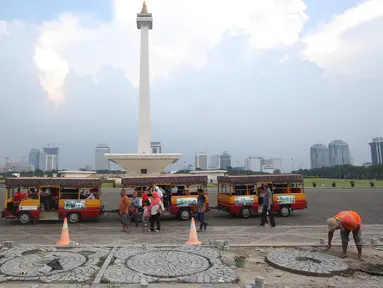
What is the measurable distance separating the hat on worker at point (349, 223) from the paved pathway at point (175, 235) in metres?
1.72

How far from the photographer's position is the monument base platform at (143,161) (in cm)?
3369

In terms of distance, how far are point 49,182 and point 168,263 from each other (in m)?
8.55

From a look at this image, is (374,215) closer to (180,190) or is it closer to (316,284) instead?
(180,190)

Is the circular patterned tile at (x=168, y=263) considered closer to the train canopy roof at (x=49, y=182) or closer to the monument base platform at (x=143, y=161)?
the train canopy roof at (x=49, y=182)

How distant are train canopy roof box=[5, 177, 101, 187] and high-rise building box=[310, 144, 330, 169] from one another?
134102 millimetres

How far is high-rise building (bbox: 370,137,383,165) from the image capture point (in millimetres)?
108188

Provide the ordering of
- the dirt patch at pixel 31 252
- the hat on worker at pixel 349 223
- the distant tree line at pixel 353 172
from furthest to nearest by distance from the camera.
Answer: the distant tree line at pixel 353 172
the dirt patch at pixel 31 252
the hat on worker at pixel 349 223

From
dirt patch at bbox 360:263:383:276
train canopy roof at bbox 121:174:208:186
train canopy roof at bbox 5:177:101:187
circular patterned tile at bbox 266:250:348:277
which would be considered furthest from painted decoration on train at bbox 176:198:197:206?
dirt patch at bbox 360:263:383:276

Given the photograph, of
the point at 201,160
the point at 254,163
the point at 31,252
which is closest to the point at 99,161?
the point at 201,160

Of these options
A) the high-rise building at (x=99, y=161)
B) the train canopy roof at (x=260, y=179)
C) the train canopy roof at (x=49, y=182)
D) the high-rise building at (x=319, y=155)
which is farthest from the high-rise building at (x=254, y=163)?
the train canopy roof at (x=49, y=182)

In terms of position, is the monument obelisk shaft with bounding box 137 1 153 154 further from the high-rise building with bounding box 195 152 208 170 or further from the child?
Answer: the high-rise building with bounding box 195 152 208 170

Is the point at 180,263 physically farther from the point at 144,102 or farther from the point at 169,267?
the point at 144,102

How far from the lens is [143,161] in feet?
112

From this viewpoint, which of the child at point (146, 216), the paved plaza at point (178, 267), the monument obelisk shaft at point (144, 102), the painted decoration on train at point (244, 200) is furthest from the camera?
the monument obelisk shaft at point (144, 102)
